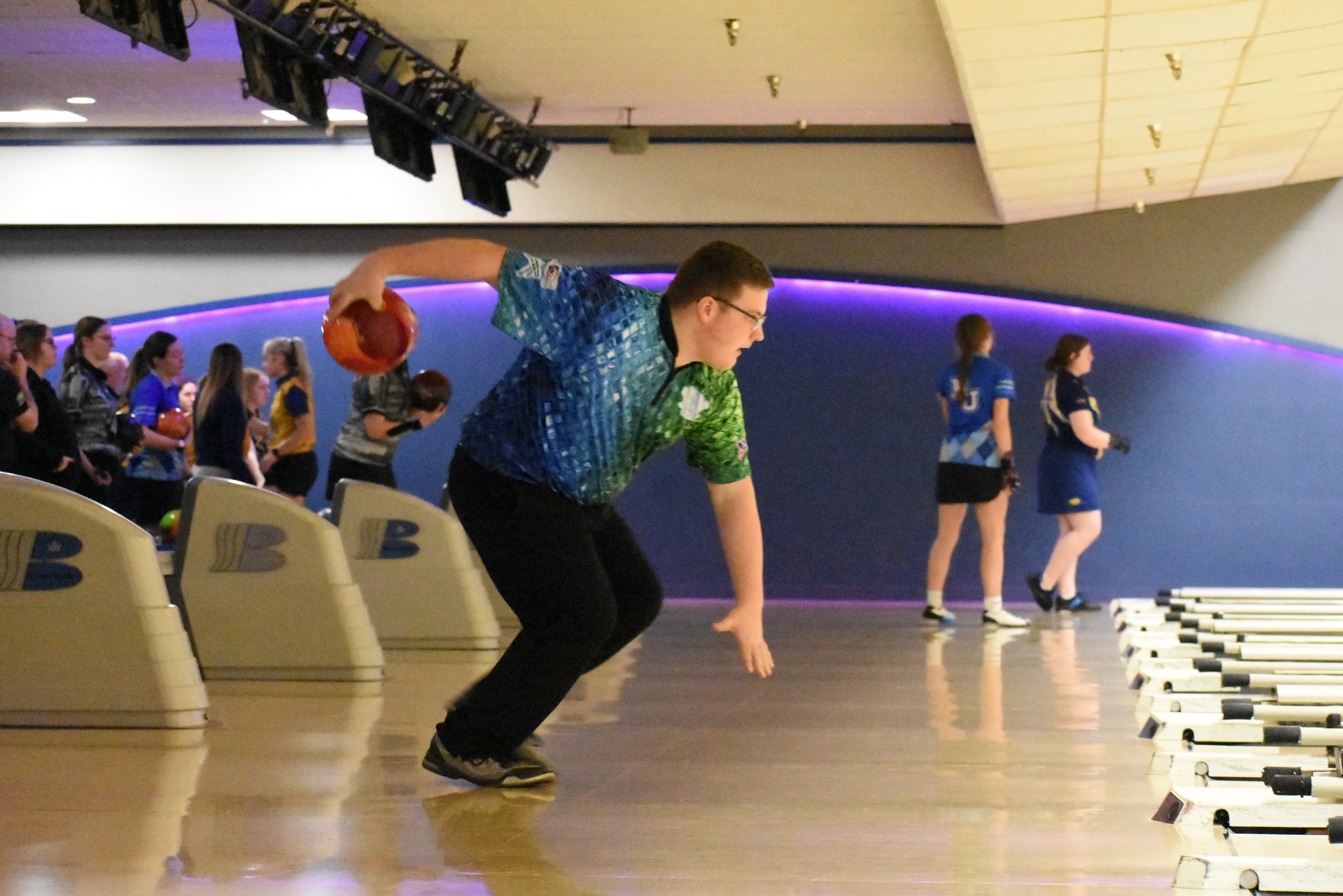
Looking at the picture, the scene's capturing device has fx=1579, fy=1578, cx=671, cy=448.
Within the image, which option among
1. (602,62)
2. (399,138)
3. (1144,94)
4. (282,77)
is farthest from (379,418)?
(1144,94)

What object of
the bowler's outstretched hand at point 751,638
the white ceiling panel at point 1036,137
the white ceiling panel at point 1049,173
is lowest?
the bowler's outstretched hand at point 751,638

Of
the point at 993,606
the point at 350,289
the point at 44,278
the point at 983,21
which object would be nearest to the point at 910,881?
the point at 350,289

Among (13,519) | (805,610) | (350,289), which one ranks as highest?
(350,289)

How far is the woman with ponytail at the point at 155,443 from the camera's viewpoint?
301 inches

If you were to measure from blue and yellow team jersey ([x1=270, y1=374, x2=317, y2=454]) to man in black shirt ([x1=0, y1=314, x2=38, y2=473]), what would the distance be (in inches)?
62.0

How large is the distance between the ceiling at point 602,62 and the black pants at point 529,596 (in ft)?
12.9

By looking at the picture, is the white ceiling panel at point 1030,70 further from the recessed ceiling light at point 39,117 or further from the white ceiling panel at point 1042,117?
the recessed ceiling light at point 39,117

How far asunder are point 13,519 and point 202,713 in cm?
77

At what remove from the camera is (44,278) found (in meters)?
11.5

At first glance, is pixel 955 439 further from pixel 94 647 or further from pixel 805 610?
pixel 94 647

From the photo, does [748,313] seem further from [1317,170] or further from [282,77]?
[1317,170]

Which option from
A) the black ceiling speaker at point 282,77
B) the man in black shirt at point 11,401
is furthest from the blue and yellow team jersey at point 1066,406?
the man in black shirt at point 11,401

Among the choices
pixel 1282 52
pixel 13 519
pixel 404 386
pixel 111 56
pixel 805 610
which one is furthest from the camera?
pixel 805 610

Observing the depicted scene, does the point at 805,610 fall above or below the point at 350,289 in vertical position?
below
